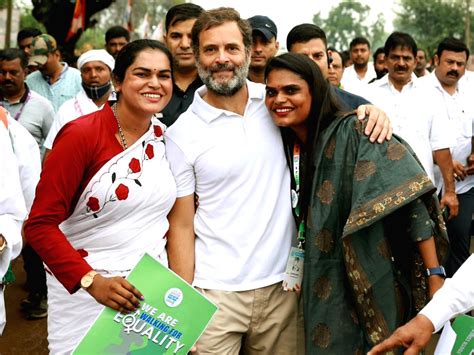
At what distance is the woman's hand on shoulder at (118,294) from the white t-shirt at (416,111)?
3.12 m

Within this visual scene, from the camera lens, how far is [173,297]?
263 cm

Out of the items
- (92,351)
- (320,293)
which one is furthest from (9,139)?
(320,293)

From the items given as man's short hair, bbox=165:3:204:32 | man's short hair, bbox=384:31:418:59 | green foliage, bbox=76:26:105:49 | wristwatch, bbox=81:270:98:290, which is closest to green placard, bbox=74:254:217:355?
wristwatch, bbox=81:270:98:290

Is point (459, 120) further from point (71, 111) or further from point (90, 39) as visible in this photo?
point (90, 39)

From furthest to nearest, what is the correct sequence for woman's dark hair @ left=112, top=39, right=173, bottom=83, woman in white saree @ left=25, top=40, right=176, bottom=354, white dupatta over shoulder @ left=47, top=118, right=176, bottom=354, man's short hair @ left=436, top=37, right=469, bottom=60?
man's short hair @ left=436, top=37, right=469, bottom=60 → woman's dark hair @ left=112, top=39, right=173, bottom=83 → white dupatta over shoulder @ left=47, top=118, right=176, bottom=354 → woman in white saree @ left=25, top=40, right=176, bottom=354

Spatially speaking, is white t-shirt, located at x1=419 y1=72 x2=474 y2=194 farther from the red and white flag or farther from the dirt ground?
the red and white flag

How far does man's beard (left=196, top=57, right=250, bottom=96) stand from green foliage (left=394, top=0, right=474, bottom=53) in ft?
136

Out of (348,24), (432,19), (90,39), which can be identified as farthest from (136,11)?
(348,24)

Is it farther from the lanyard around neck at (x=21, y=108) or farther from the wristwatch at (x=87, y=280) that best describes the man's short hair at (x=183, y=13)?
the lanyard around neck at (x=21, y=108)

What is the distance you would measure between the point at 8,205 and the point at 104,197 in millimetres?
436

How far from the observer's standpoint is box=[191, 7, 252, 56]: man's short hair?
3.07 m

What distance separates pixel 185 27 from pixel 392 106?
7.20 ft

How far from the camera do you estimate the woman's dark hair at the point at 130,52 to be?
2930mm

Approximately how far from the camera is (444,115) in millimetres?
5590
